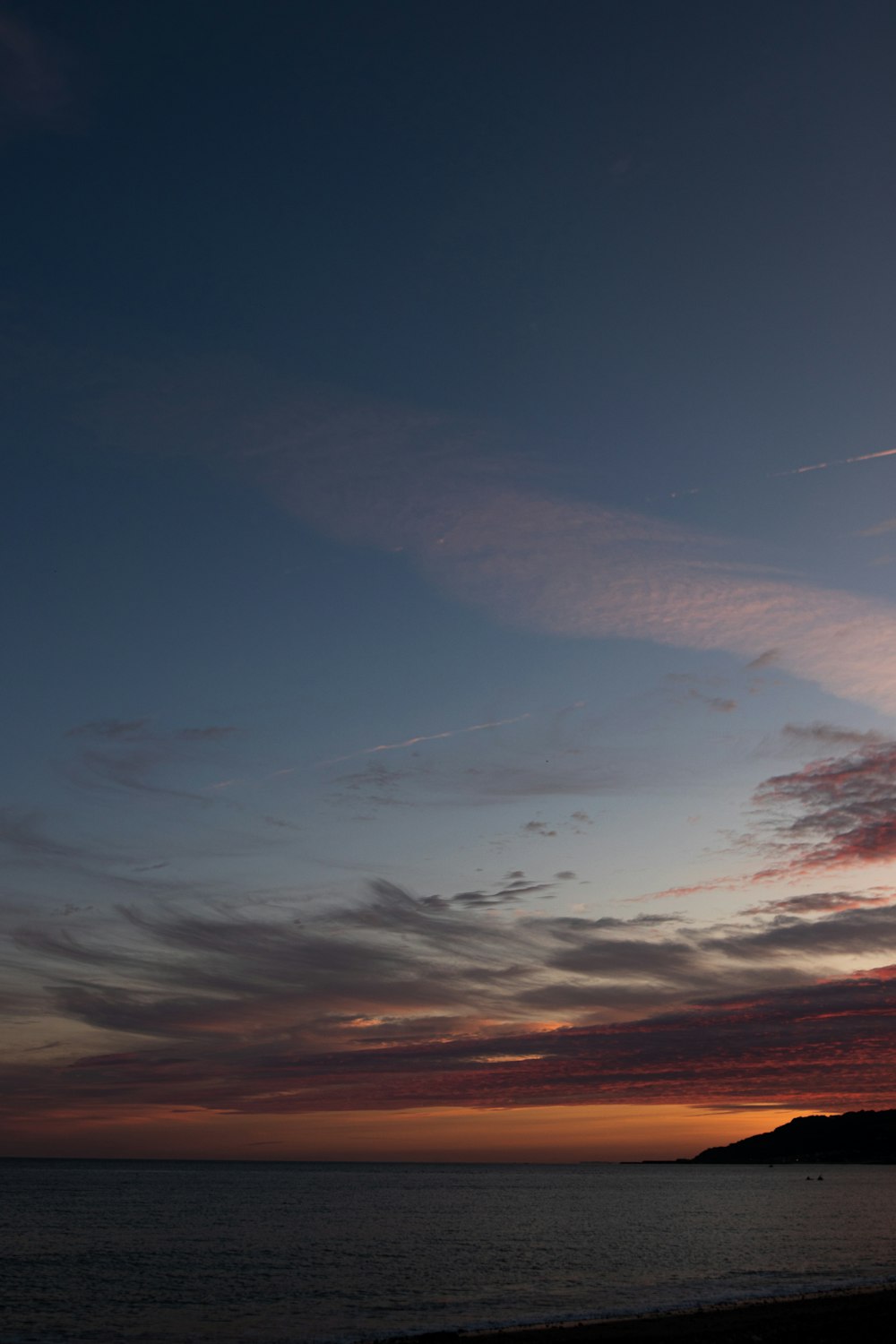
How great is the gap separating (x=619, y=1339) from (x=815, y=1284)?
26.5m

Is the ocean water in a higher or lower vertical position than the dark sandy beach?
lower

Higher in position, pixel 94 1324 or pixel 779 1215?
pixel 94 1324

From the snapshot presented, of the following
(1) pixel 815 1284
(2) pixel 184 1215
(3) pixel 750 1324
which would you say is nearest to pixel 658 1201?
(2) pixel 184 1215

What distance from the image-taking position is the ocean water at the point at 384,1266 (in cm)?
4925

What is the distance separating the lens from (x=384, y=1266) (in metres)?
71.1

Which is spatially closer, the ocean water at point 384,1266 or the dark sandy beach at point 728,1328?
the dark sandy beach at point 728,1328

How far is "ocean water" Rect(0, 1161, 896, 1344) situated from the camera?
49250 millimetres

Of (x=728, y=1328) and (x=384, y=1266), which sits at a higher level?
(x=728, y=1328)

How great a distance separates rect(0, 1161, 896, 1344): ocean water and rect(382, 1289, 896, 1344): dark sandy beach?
3526 millimetres

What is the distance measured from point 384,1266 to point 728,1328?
116 ft

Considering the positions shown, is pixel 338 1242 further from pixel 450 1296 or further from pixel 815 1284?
pixel 815 1284

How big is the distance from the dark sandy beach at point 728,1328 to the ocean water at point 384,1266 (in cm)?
353

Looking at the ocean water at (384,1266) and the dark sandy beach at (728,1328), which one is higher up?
the dark sandy beach at (728,1328)

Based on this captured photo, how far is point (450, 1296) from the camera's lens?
5562 centimetres
